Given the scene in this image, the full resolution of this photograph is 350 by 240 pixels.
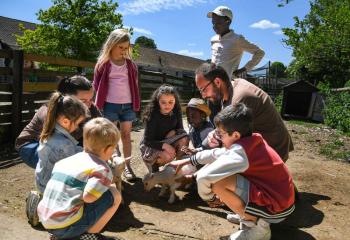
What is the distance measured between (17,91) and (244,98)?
12.0 feet

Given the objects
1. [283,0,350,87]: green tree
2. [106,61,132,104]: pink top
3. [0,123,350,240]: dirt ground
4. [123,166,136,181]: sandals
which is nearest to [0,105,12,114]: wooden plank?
[0,123,350,240]: dirt ground

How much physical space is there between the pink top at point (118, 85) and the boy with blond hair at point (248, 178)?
6.13 ft

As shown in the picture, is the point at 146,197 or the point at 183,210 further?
the point at 146,197

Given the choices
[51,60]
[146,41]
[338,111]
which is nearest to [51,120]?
[51,60]

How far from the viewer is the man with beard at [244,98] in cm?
334

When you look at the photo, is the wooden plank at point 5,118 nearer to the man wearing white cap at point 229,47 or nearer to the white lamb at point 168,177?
the white lamb at point 168,177

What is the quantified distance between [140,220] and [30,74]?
3795mm

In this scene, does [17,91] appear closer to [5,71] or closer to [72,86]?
[5,71]

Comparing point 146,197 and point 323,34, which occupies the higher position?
point 323,34

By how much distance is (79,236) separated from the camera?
2.33 meters

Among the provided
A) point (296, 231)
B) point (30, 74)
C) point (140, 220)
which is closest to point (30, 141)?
point (140, 220)

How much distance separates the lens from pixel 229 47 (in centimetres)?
459

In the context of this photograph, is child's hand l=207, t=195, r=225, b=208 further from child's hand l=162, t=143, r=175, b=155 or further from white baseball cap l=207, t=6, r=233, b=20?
white baseball cap l=207, t=6, r=233, b=20

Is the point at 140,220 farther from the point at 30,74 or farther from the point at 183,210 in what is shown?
the point at 30,74
